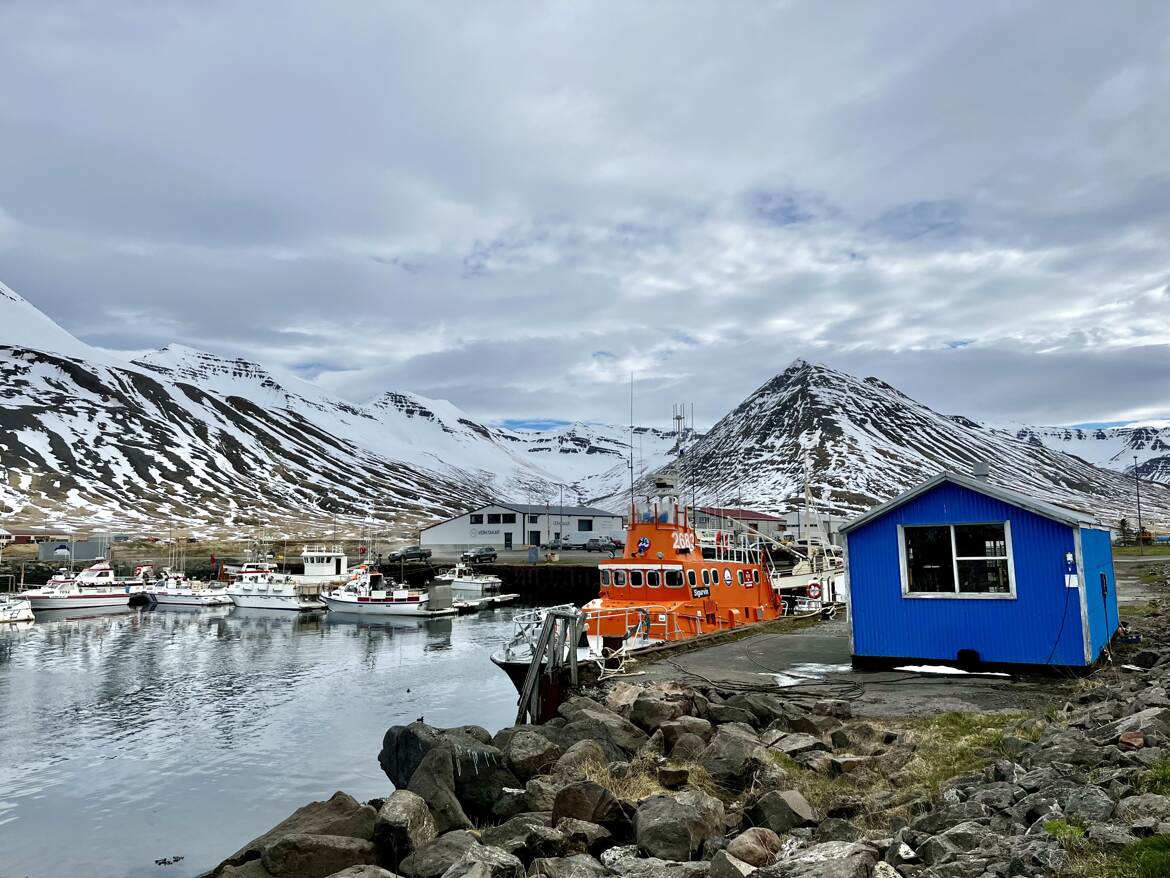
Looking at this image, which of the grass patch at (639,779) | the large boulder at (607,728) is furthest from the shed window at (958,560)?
the grass patch at (639,779)

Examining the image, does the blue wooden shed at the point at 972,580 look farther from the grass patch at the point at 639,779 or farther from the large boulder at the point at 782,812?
the large boulder at the point at 782,812

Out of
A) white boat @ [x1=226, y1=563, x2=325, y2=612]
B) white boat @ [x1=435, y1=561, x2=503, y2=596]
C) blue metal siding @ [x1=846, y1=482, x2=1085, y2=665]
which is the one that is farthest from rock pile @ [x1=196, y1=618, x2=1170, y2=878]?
white boat @ [x1=226, y1=563, x2=325, y2=612]

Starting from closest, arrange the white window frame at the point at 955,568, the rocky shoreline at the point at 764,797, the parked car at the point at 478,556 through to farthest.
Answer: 1. the rocky shoreline at the point at 764,797
2. the white window frame at the point at 955,568
3. the parked car at the point at 478,556

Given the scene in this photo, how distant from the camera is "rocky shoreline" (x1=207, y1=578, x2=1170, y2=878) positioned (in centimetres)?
670

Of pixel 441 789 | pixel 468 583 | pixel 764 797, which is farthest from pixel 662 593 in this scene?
pixel 468 583

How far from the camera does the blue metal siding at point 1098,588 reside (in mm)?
15914

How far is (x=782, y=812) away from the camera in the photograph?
8.65 meters

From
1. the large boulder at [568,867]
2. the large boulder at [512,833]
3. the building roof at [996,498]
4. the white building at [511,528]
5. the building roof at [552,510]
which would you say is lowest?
the large boulder at [512,833]

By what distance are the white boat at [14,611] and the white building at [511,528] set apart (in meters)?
51.4

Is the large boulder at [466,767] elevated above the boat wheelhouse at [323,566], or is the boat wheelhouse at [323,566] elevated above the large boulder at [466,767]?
the boat wheelhouse at [323,566]

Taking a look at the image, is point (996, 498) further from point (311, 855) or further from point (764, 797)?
point (311, 855)

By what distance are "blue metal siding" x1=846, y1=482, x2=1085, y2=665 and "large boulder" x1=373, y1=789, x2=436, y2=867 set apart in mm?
10384

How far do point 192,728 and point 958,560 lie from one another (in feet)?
66.5

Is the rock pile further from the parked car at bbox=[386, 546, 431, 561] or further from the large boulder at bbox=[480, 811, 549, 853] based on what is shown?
the parked car at bbox=[386, 546, 431, 561]
